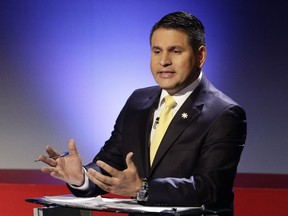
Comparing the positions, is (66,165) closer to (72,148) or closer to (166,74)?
(72,148)

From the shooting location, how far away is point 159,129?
2344 mm

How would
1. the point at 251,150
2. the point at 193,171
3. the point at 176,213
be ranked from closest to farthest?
the point at 176,213, the point at 193,171, the point at 251,150

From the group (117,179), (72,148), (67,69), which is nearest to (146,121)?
(72,148)

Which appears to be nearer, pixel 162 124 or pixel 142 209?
pixel 142 209

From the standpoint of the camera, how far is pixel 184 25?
7.54ft

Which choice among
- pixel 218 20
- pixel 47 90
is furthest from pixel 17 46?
pixel 218 20

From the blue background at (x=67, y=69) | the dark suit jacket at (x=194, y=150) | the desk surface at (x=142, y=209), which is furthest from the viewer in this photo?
the blue background at (x=67, y=69)

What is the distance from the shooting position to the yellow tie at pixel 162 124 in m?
2.33

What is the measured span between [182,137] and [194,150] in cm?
6

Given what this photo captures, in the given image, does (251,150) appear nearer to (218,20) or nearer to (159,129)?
(218,20)

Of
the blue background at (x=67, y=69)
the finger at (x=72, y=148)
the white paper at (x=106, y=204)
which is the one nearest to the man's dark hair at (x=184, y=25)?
the finger at (x=72, y=148)

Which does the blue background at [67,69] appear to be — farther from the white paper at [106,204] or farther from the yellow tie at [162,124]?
the white paper at [106,204]

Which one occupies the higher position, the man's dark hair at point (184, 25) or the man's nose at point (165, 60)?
the man's dark hair at point (184, 25)

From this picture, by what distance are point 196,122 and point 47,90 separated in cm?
183
